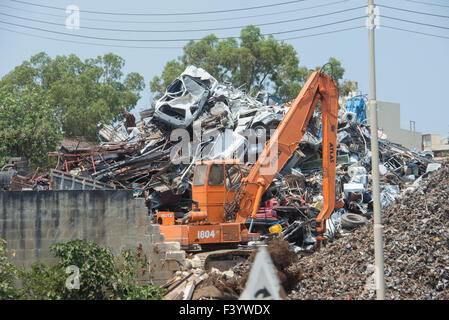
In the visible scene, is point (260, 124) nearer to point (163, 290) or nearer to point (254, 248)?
point (254, 248)

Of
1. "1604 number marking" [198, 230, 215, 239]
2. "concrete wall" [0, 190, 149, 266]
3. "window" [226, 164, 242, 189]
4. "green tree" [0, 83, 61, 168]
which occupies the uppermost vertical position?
"green tree" [0, 83, 61, 168]

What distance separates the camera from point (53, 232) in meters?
11.8

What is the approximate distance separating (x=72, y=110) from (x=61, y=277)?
29.8 meters

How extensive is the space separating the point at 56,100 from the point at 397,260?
3335cm

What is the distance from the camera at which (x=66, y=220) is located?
1191 centimetres

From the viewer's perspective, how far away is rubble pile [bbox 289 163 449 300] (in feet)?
34.5

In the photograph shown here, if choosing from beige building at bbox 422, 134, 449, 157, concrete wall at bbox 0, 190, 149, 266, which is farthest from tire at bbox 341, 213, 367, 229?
beige building at bbox 422, 134, 449, 157

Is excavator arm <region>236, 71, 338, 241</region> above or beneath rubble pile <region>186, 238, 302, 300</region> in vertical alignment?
above

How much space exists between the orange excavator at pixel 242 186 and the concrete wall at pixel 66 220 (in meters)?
1.77

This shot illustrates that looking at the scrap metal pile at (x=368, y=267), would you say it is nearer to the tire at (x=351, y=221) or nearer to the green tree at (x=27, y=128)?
the tire at (x=351, y=221)

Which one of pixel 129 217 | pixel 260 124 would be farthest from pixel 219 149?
pixel 129 217

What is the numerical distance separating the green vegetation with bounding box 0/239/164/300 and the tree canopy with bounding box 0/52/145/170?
689 inches

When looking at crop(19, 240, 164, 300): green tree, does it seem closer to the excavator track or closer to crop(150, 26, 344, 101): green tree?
the excavator track

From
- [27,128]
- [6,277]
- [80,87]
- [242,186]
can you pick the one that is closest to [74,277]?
[6,277]
